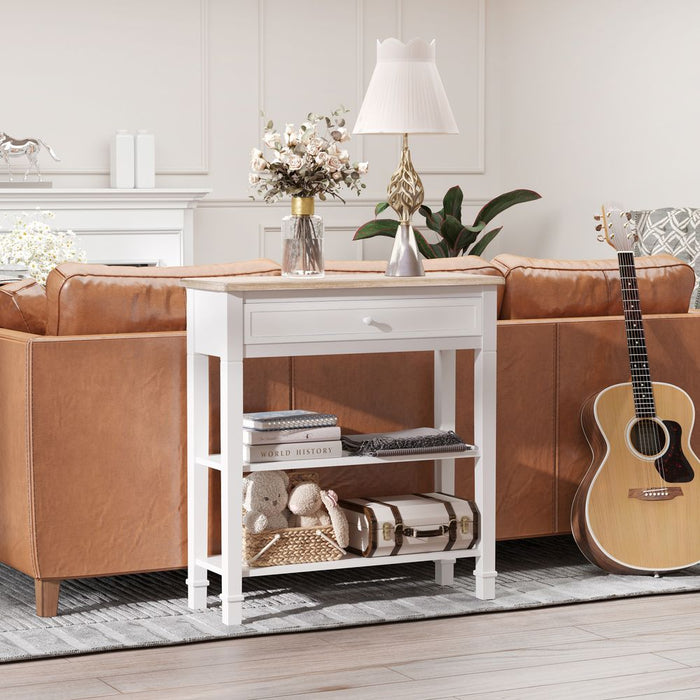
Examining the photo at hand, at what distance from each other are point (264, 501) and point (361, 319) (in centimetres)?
→ 52

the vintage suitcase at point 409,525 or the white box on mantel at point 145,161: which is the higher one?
the white box on mantel at point 145,161

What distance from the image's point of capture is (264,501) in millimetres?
2969

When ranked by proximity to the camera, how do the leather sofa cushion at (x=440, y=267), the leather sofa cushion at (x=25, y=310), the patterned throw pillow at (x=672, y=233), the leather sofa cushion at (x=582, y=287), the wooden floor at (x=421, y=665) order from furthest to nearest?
the patterned throw pillow at (x=672, y=233), the leather sofa cushion at (x=582, y=287), the leather sofa cushion at (x=440, y=267), the leather sofa cushion at (x=25, y=310), the wooden floor at (x=421, y=665)

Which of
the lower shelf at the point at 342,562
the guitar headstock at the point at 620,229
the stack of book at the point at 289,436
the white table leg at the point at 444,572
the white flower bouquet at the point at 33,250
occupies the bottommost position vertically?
the white table leg at the point at 444,572

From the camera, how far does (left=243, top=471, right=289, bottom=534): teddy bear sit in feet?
9.58

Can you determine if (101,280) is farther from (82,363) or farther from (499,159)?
(499,159)

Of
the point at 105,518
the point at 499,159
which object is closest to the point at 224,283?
the point at 105,518

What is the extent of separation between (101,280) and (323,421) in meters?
0.65

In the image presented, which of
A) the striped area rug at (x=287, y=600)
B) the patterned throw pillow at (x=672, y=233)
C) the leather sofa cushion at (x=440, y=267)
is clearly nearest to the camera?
the striped area rug at (x=287, y=600)

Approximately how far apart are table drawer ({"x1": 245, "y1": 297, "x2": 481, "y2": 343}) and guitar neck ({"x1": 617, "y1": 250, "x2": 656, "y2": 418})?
0.53 meters

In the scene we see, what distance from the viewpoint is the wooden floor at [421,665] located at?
2391 mm

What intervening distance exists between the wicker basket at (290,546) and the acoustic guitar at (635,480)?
76 centimetres

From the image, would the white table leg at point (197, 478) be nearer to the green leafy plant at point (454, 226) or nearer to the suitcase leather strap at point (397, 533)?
the suitcase leather strap at point (397, 533)

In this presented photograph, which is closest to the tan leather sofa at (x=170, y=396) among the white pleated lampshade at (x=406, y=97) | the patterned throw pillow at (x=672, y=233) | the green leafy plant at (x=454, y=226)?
the white pleated lampshade at (x=406, y=97)
